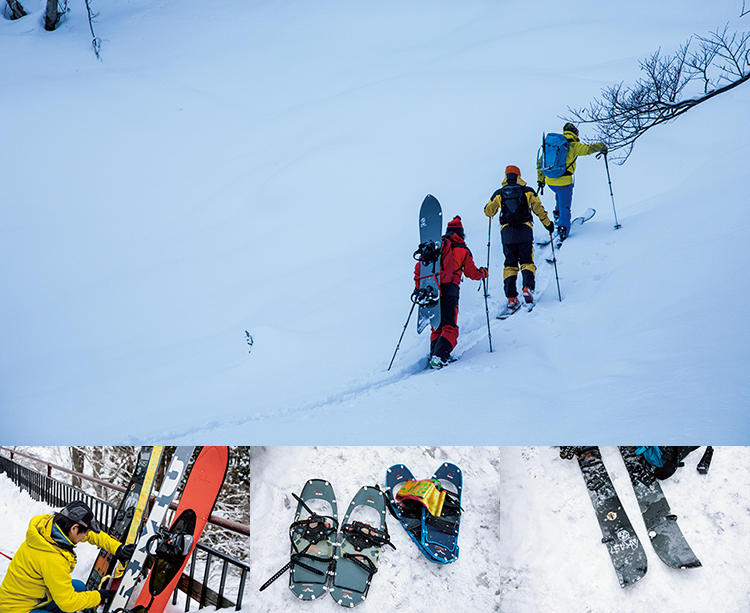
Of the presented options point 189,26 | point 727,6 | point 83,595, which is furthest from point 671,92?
point 83,595

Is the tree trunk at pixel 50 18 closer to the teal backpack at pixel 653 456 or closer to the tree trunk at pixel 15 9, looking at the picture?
the tree trunk at pixel 15 9

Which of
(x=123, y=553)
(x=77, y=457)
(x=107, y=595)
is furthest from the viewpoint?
(x=77, y=457)

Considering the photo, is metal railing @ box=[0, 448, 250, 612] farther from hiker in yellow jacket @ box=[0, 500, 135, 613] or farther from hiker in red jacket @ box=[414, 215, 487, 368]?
hiker in red jacket @ box=[414, 215, 487, 368]

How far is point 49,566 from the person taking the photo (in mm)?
2146

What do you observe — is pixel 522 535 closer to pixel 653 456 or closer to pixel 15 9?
pixel 653 456

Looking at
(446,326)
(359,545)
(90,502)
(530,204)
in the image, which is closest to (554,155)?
(530,204)

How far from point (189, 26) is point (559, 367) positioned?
2.36 m

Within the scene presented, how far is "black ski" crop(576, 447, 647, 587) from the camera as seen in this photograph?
8.76 ft

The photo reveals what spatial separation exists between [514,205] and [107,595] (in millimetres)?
2398

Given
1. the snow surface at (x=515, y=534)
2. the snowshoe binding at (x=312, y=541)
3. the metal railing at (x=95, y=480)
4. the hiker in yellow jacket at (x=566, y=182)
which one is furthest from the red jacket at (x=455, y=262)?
the metal railing at (x=95, y=480)

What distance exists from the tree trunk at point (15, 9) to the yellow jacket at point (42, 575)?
2405 millimetres

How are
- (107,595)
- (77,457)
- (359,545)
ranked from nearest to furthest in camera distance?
(107,595) → (359,545) → (77,457)

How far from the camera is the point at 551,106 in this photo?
270 cm

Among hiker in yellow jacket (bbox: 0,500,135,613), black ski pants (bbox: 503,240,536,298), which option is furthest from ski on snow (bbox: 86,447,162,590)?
black ski pants (bbox: 503,240,536,298)
